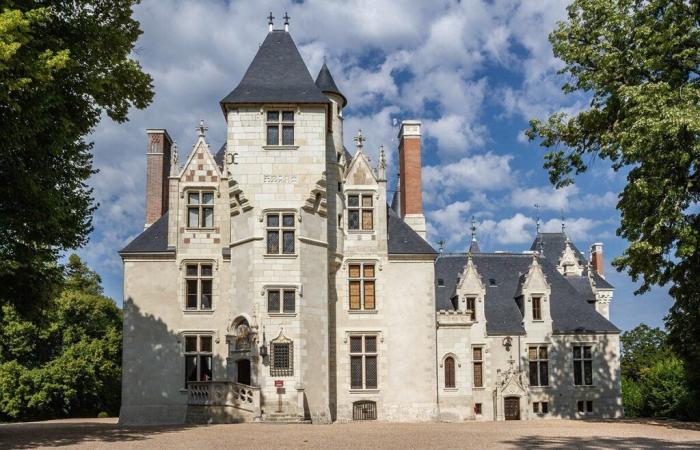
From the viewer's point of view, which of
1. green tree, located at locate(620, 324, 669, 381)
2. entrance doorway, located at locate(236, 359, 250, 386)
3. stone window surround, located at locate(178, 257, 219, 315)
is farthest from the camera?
green tree, located at locate(620, 324, 669, 381)

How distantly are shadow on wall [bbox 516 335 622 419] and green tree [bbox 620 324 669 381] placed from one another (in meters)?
22.0

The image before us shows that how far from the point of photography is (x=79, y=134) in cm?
1927

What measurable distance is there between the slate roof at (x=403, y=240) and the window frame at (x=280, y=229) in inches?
178

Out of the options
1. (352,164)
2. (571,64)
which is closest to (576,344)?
(352,164)

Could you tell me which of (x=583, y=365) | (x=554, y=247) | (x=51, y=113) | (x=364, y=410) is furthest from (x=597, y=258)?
(x=51, y=113)

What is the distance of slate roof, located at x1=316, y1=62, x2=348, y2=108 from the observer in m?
31.8

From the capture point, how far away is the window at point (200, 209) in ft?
98.1

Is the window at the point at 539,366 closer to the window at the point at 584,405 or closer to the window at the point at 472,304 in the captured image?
the window at the point at 584,405

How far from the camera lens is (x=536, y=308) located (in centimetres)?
3681

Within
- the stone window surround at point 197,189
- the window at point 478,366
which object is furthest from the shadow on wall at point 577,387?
the stone window surround at point 197,189

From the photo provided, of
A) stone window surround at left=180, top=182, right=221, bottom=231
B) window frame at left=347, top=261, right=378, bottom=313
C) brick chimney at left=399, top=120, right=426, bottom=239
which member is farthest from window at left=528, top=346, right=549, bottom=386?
stone window surround at left=180, top=182, right=221, bottom=231

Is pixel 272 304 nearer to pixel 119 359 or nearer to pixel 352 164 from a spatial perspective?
pixel 352 164

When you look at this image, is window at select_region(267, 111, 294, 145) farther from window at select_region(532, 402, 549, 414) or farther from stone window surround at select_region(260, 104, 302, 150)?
window at select_region(532, 402, 549, 414)

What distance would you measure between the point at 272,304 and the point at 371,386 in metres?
5.47
